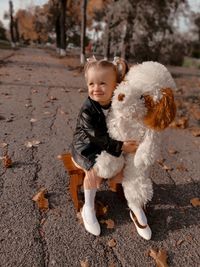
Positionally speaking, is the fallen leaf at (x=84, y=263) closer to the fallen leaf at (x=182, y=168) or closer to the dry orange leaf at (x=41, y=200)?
the dry orange leaf at (x=41, y=200)

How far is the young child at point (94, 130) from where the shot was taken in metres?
2.83

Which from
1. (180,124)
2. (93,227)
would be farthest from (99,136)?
(180,124)

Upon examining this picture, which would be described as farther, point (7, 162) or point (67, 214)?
point (7, 162)

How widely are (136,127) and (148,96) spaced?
0.96 ft

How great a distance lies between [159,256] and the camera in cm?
286

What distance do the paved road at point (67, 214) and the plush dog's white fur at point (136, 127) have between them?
15.9 inches

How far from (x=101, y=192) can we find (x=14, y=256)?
1.31 m

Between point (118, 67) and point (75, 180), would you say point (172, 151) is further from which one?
point (118, 67)

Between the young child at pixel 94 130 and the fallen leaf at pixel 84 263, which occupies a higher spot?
the young child at pixel 94 130

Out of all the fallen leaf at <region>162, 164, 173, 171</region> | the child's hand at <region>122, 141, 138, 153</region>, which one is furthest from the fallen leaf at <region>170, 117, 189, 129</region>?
the child's hand at <region>122, 141, 138, 153</region>

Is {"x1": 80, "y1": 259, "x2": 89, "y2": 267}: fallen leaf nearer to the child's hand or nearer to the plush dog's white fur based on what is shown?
the plush dog's white fur

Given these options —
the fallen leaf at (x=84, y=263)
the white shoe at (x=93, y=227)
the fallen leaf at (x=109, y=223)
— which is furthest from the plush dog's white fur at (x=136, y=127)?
the fallen leaf at (x=84, y=263)

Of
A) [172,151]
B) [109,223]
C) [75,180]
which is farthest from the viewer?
[172,151]

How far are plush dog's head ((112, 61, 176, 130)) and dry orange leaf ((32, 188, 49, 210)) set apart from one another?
131 cm
